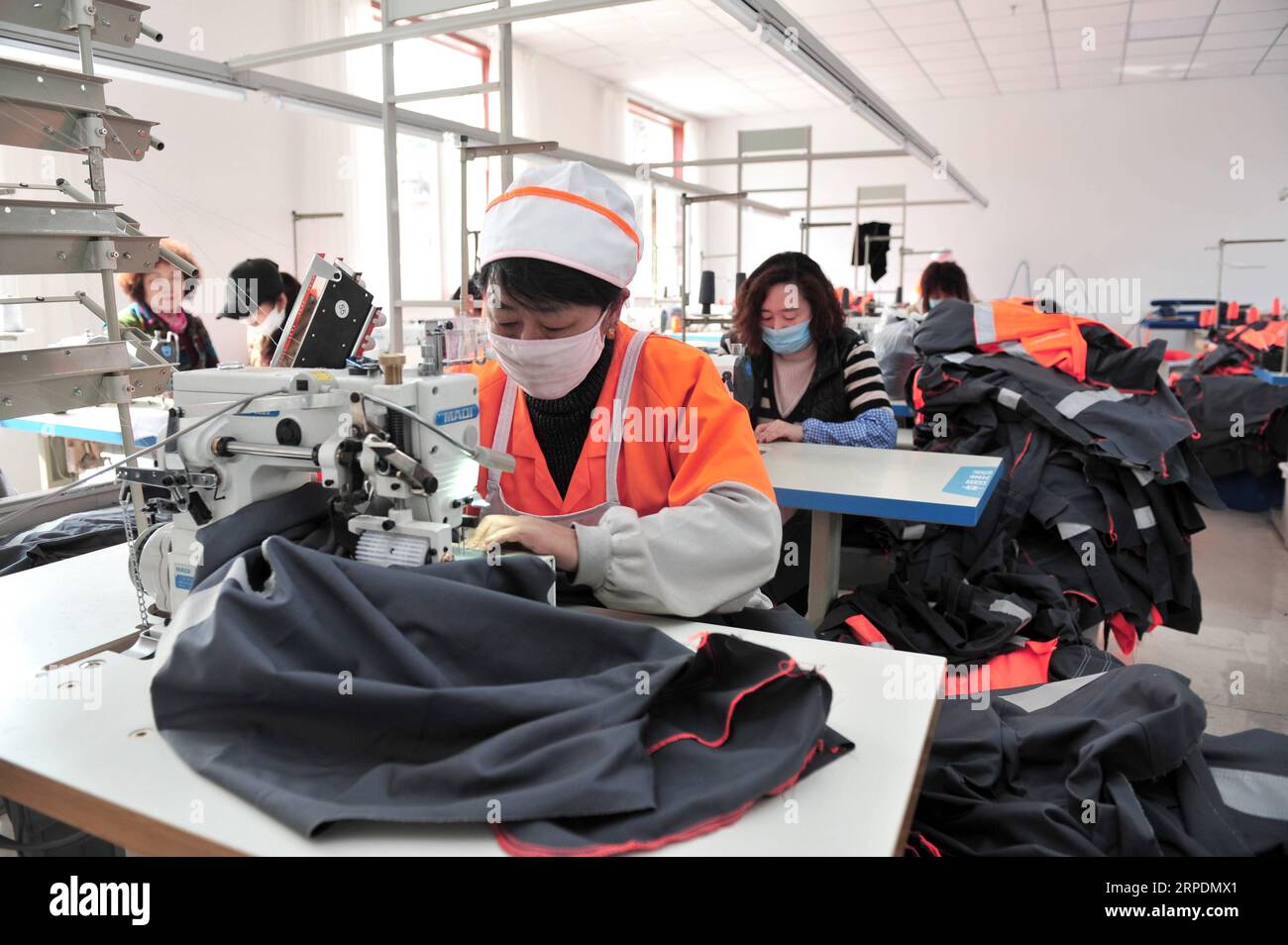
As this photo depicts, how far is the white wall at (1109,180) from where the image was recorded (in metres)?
9.43

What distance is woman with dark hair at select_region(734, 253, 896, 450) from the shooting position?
2984 mm

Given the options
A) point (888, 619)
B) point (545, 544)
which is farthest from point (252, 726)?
point (888, 619)

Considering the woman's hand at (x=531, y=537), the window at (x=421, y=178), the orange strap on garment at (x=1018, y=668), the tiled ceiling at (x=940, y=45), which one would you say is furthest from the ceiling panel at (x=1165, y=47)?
the woman's hand at (x=531, y=537)

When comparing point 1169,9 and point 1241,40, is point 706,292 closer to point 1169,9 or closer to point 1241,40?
point 1169,9

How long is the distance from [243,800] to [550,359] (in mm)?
790

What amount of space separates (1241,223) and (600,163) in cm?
816

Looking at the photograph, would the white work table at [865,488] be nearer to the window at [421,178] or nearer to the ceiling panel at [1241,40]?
the window at [421,178]

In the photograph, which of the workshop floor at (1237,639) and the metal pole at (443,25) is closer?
the metal pole at (443,25)

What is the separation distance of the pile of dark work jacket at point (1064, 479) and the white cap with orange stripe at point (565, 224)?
1.25m

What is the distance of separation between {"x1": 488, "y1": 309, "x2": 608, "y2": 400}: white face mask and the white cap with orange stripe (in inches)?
4.1

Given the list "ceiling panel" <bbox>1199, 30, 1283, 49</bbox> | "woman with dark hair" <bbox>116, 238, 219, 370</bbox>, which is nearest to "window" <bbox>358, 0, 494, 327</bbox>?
"woman with dark hair" <bbox>116, 238, 219, 370</bbox>

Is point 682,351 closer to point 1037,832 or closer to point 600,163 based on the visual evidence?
point 1037,832

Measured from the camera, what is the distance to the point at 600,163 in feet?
14.9

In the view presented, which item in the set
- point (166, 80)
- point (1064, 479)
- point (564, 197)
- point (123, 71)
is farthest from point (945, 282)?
point (564, 197)
